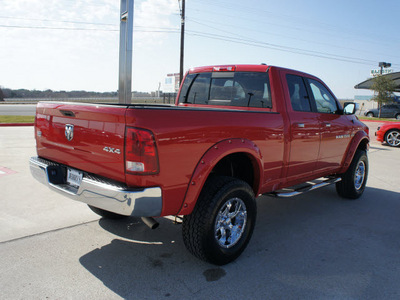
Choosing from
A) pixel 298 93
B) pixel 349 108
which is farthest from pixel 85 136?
pixel 349 108

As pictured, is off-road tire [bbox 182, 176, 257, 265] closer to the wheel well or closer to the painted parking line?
the wheel well

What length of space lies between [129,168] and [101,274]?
1076 millimetres

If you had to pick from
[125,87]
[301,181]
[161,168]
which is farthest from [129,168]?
[125,87]

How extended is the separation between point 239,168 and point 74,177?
5.61 ft

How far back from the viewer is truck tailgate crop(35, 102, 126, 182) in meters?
2.56

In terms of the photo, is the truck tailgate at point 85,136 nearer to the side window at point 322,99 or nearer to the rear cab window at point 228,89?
the rear cab window at point 228,89

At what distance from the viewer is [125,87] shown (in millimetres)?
6691

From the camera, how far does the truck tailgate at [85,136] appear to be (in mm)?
2557

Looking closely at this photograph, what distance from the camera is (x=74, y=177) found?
2.97 meters

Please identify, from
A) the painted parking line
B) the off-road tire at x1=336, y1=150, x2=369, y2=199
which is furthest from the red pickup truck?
the painted parking line

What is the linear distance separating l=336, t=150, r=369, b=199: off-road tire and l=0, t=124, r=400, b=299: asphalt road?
1.41ft

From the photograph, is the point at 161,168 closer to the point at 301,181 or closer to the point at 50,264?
the point at 50,264

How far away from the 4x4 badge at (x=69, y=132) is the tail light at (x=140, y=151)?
74 centimetres

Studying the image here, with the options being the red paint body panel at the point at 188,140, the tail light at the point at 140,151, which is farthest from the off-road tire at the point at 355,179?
the tail light at the point at 140,151
